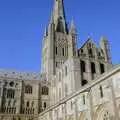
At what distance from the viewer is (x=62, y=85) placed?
201 feet

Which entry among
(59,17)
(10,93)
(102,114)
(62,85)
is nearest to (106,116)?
(102,114)

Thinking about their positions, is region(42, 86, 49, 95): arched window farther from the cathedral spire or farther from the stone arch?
the stone arch

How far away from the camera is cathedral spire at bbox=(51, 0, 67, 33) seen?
289ft

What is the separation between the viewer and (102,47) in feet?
214

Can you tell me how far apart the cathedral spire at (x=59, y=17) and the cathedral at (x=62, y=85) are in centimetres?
58

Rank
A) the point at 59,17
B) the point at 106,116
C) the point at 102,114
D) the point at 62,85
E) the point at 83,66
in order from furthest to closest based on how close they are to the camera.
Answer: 1. the point at 59,17
2. the point at 62,85
3. the point at 83,66
4. the point at 102,114
5. the point at 106,116

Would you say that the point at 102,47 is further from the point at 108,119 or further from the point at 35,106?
the point at 108,119

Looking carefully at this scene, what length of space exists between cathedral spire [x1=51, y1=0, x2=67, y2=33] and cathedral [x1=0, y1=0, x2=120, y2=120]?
577 mm

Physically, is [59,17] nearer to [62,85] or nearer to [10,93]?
[62,85]

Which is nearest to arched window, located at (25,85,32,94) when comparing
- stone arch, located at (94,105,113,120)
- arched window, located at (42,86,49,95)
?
arched window, located at (42,86,49,95)

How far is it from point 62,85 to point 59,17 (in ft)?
133

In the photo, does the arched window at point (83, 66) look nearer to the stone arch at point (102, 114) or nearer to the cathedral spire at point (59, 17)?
the stone arch at point (102, 114)

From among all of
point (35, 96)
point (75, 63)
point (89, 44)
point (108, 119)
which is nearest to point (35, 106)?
point (35, 96)

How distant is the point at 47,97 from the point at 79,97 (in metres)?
33.5
